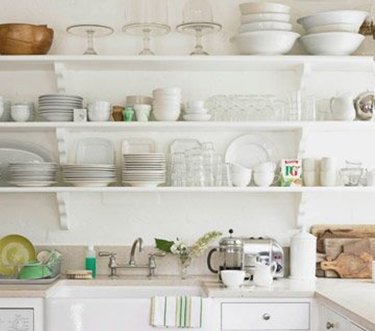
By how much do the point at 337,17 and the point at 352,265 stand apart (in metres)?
1.34

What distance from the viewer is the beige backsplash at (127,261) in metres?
4.18

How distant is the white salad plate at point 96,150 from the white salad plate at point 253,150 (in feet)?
2.26

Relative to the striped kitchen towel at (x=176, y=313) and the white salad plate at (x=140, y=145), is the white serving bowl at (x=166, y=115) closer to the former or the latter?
the white salad plate at (x=140, y=145)

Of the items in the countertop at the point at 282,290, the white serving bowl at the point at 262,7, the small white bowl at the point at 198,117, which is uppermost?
the white serving bowl at the point at 262,7

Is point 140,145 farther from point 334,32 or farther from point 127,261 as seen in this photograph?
point 334,32

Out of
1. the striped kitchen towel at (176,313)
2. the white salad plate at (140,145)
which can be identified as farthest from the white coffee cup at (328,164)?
the striped kitchen towel at (176,313)

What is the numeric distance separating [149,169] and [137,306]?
77cm

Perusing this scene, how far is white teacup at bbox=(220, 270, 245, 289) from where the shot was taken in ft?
12.0

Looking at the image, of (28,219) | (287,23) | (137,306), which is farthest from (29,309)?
(287,23)

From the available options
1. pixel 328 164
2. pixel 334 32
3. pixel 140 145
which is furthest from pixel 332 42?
pixel 140 145

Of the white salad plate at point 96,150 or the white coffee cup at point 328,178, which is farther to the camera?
the white salad plate at point 96,150

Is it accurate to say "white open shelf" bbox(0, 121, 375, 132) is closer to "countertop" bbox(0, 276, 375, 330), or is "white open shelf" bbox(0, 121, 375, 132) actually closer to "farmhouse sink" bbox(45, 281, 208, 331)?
"countertop" bbox(0, 276, 375, 330)

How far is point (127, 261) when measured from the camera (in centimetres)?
420

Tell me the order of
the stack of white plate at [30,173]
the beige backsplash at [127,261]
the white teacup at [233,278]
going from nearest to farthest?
the white teacup at [233,278] → the stack of white plate at [30,173] → the beige backsplash at [127,261]
